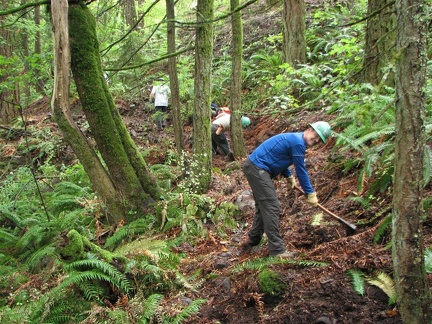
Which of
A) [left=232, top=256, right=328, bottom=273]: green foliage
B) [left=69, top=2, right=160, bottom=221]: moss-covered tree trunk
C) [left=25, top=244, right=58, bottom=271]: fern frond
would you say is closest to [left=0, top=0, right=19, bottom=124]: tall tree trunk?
[left=69, top=2, right=160, bottom=221]: moss-covered tree trunk

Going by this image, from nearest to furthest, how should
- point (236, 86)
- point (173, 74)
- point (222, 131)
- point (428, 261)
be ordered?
point (428, 261) → point (173, 74) → point (236, 86) → point (222, 131)

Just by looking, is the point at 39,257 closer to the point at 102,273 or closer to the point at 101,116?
the point at 102,273

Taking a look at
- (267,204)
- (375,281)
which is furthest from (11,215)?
(375,281)

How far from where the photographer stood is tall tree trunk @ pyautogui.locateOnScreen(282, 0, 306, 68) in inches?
489

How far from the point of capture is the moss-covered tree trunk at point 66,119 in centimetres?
590

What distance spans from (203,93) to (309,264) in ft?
14.4

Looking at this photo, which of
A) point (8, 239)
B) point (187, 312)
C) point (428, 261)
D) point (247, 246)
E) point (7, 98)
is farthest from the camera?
point (7, 98)

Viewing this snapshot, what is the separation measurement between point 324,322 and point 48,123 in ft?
42.3

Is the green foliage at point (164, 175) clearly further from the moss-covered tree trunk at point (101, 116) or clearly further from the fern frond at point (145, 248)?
the fern frond at point (145, 248)

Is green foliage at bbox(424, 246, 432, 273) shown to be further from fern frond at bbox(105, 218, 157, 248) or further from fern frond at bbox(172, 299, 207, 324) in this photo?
fern frond at bbox(105, 218, 157, 248)

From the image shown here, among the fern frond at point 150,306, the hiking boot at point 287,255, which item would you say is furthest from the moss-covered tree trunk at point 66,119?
the hiking boot at point 287,255

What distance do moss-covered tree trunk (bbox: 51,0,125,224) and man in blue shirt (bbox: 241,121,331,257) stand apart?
107 inches

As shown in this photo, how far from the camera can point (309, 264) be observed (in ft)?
14.3

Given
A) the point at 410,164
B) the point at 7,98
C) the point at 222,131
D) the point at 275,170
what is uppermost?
the point at 7,98
